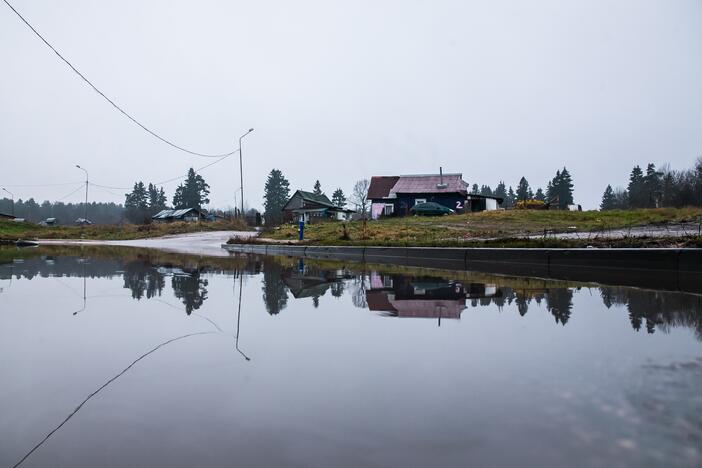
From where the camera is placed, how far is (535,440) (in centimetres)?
241

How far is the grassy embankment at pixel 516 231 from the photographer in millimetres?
13511

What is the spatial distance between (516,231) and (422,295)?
15.7m

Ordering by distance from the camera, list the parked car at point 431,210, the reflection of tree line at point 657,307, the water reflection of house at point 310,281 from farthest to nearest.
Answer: the parked car at point 431,210 → the water reflection of house at point 310,281 → the reflection of tree line at point 657,307

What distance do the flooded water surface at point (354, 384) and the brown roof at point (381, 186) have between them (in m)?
51.0

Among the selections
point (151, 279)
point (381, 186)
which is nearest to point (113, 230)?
point (381, 186)

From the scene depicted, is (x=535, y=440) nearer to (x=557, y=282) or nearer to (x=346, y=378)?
(x=346, y=378)

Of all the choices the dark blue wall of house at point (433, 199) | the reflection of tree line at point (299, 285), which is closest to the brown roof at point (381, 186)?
the dark blue wall of house at point (433, 199)

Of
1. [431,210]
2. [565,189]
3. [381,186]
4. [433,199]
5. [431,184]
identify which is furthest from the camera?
[565,189]

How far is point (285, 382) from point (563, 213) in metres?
34.9

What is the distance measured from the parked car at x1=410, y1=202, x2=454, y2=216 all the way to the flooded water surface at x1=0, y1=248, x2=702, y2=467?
40.1m

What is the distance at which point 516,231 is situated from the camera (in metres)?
21.9

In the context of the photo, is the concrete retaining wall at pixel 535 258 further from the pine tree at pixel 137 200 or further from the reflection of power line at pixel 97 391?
the pine tree at pixel 137 200

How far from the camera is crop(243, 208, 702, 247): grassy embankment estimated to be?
44.3 ft

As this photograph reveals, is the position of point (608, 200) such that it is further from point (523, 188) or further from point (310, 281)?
point (310, 281)
